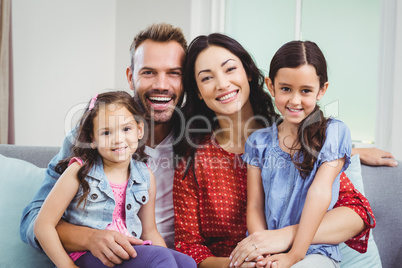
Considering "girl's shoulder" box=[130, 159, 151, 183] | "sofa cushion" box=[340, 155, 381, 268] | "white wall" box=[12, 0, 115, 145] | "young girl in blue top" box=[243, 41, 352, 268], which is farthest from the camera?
"white wall" box=[12, 0, 115, 145]

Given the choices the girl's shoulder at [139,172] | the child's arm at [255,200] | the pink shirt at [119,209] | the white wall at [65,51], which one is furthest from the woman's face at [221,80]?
the white wall at [65,51]

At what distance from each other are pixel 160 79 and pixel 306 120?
2.11 feet

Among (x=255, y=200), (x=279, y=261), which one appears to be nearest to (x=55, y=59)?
(x=255, y=200)

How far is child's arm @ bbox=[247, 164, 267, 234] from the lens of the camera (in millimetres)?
1431

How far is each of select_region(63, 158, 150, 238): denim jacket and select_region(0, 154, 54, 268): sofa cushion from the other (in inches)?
11.7

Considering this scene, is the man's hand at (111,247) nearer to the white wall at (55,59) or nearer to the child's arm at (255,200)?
the child's arm at (255,200)

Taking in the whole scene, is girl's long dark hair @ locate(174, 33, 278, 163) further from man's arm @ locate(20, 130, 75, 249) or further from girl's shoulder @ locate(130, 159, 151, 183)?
man's arm @ locate(20, 130, 75, 249)

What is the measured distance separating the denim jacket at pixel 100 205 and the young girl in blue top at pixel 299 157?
39 centimetres

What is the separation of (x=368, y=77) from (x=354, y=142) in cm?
51

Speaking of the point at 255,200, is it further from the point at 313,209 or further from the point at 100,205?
the point at 100,205

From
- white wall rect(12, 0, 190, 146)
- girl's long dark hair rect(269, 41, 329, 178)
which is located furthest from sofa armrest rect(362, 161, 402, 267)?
white wall rect(12, 0, 190, 146)

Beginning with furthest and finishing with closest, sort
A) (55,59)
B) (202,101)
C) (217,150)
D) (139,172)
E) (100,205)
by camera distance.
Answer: (55,59)
(202,101)
(217,150)
(139,172)
(100,205)

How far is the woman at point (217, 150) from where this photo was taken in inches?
63.4

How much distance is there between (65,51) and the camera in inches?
155
